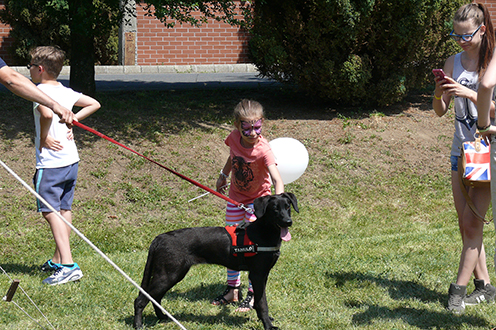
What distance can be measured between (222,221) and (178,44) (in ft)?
46.2

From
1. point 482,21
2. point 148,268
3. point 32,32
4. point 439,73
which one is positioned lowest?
point 148,268

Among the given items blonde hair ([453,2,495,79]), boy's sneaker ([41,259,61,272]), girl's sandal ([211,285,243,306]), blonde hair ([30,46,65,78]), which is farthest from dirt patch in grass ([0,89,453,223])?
blonde hair ([453,2,495,79])

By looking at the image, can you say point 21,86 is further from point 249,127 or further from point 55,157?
point 249,127

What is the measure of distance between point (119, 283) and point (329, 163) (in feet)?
15.7

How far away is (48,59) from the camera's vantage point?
457 centimetres

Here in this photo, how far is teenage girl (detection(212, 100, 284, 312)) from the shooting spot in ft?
12.8

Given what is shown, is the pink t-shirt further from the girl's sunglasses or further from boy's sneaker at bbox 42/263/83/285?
boy's sneaker at bbox 42/263/83/285

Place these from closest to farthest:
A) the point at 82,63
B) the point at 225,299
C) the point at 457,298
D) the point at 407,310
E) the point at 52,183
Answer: the point at 457,298 → the point at 407,310 → the point at 225,299 → the point at 52,183 → the point at 82,63

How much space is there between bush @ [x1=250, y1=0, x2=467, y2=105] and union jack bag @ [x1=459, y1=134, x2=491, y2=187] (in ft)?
18.8

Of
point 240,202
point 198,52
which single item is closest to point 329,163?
point 240,202

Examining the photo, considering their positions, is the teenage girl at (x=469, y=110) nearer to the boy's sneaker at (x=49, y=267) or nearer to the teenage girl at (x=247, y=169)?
the teenage girl at (x=247, y=169)

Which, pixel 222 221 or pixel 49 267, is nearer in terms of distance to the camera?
pixel 49 267

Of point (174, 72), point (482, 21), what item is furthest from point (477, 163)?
point (174, 72)

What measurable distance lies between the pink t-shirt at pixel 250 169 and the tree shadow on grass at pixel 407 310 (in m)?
1.23
